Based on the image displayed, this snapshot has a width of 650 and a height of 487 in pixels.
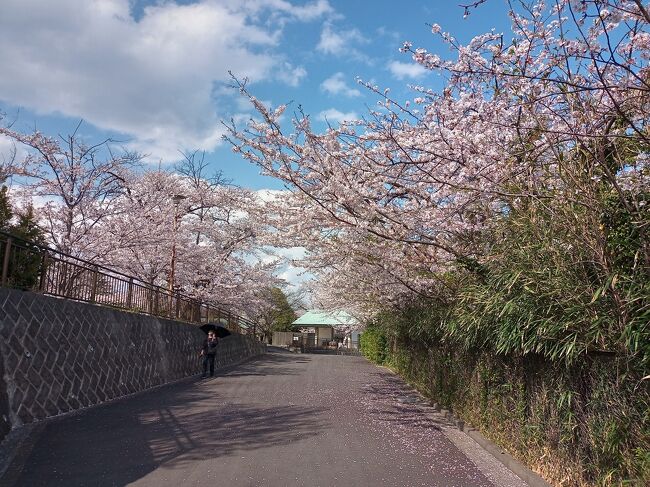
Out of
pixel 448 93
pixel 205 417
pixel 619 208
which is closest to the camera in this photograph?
pixel 619 208

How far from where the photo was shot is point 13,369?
861 cm

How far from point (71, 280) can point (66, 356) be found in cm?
188

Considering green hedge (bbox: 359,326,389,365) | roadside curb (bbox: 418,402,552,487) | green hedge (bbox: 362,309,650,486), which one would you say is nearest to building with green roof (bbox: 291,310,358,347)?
green hedge (bbox: 359,326,389,365)

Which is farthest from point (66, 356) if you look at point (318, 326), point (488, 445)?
point (318, 326)

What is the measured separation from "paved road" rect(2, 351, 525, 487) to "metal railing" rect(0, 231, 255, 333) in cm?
244

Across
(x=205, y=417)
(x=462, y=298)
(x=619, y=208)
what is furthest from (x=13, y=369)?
(x=619, y=208)

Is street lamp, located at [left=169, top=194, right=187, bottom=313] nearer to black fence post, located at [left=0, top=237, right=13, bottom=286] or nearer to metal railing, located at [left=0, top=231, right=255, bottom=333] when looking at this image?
metal railing, located at [left=0, top=231, right=255, bottom=333]

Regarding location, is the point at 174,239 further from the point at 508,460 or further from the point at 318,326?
the point at 318,326

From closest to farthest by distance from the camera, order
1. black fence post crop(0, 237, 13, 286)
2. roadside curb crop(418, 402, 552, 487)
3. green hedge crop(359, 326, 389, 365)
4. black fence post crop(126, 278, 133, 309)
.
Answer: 1. roadside curb crop(418, 402, 552, 487)
2. black fence post crop(0, 237, 13, 286)
3. black fence post crop(126, 278, 133, 309)
4. green hedge crop(359, 326, 389, 365)

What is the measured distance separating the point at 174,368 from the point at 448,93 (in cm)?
1295

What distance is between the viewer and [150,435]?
27.7ft

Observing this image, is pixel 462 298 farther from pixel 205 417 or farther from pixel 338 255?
pixel 205 417

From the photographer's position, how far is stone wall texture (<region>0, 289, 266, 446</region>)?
8664mm

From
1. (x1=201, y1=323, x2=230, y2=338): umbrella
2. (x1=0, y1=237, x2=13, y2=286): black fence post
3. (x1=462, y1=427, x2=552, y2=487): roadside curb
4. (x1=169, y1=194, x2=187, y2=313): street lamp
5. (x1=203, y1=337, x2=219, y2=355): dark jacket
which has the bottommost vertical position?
(x1=462, y1=427, x2=552, y2=487): roadside curb
